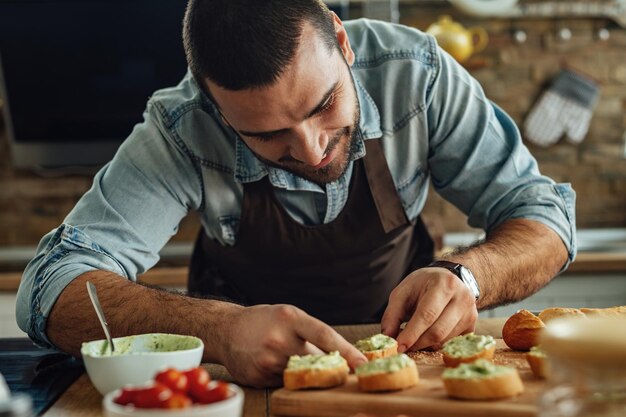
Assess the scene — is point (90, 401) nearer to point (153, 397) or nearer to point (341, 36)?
point (153, 397)

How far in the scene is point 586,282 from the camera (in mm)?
3312

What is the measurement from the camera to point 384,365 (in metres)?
1.20

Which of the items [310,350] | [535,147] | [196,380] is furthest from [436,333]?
[535,147]

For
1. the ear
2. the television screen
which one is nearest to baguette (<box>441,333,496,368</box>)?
the ear

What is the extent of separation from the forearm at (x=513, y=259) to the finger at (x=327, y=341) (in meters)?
0.45

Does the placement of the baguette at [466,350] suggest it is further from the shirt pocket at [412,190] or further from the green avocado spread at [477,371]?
the shirt pocket at [412,190]

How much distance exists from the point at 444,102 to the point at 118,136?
6.48 feet

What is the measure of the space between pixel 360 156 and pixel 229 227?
329mm

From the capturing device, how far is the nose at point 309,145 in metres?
1.58

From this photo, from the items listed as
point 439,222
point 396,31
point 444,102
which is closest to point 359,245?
point 444,102

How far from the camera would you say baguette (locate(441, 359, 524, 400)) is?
1.12 metres

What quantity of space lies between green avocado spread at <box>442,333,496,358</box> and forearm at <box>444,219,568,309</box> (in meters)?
0.32

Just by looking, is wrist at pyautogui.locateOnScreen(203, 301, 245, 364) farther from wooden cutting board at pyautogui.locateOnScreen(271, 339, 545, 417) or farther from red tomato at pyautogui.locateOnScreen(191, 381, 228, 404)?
red tomato at pyautogui.locateOnScreen(191, 381, 228, 404)

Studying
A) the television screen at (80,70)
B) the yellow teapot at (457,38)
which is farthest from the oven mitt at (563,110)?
the television screen at (80,70)
